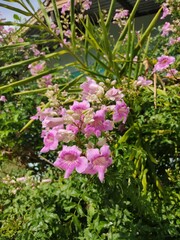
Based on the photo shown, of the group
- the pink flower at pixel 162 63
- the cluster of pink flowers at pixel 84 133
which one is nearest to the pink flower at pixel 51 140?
the cluster of pink flowers at pixel 84 133

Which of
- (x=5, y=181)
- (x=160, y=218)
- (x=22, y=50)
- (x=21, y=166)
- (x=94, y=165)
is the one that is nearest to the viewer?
(x=94, y=165)

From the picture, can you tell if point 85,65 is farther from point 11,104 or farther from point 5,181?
point 11,104

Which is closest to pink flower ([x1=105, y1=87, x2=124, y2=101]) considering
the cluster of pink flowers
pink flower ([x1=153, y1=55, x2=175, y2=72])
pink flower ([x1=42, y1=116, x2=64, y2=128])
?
the cluster of pink flowers

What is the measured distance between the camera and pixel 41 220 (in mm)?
1730

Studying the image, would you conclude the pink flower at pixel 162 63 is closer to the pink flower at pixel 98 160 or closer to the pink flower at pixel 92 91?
the pink flower at pixel 92 91

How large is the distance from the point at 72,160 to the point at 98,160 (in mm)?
79

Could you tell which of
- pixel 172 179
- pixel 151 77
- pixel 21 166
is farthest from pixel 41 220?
pixel 21 166

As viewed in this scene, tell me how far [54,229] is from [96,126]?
0.64 meters

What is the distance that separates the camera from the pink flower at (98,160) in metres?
1.28

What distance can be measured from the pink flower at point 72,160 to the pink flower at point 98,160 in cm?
2

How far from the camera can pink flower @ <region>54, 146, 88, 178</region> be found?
127 centimetres

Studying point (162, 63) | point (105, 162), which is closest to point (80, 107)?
point (105, 162)

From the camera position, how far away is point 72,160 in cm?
129

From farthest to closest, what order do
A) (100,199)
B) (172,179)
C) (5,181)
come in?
1. (5,181)
2. (172,179)
3. (100,199)
